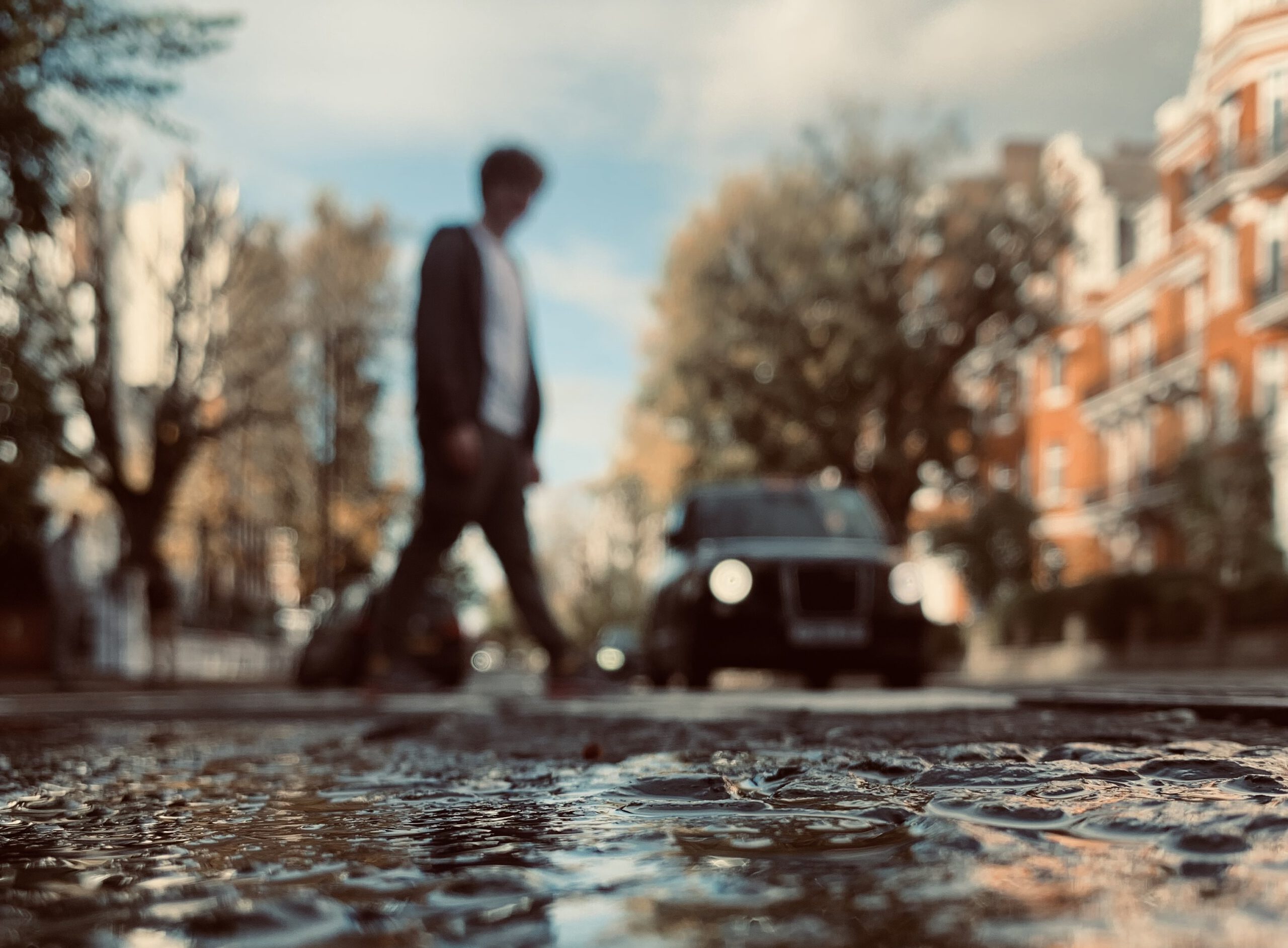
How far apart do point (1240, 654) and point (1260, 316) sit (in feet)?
35.5

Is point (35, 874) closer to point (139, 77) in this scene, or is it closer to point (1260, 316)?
point (139, 77)

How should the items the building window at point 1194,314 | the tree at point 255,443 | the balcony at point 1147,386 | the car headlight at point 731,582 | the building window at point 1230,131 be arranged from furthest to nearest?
1. the balcony at point 1147,386
2. the building window at point 1194,314
3. the building window at point 1230,131
4. the tree at point 255,443
5. the car headlight at point 731,582

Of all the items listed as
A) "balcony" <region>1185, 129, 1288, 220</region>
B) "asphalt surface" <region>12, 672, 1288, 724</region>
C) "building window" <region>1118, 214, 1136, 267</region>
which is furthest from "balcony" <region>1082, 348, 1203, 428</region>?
"asphalt surface" <region>12, 672, 1288, 724</region>

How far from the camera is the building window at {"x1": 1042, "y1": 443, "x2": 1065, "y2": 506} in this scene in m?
48.8

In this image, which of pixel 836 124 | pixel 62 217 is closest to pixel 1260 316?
pixel 836 124

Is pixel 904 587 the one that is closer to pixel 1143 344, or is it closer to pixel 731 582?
pixel 731 582

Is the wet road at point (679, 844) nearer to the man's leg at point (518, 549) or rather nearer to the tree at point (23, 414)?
the man's leg at point (518, 549)

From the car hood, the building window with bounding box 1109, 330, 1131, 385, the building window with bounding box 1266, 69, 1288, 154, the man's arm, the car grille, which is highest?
the building window with bounding box 1266, 69, 1288, 154

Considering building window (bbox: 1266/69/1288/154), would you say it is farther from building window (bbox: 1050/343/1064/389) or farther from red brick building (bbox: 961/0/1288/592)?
building window (bbox: 1050/343/1064/389)

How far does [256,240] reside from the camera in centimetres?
2803

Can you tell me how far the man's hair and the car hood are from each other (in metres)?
3.62

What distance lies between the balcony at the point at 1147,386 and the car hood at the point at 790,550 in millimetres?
A: 29959

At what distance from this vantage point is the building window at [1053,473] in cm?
4884

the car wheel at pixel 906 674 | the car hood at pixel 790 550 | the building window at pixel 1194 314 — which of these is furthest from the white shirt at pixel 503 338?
the building window at pixel 1194 314
